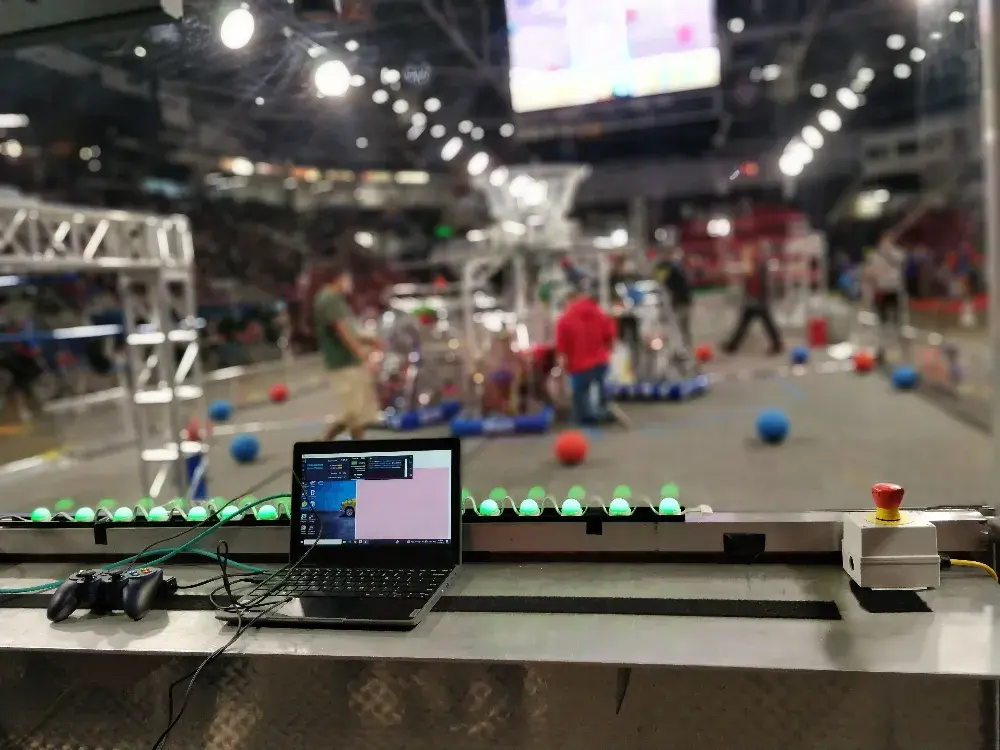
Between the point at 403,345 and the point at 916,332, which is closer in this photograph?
the point at 403,345

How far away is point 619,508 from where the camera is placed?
6.05 ft

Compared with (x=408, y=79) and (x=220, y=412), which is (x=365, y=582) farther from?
(x=220, y=412)

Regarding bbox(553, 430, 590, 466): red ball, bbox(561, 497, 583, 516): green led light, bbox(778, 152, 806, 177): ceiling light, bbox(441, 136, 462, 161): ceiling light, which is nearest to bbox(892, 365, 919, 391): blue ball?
bbox(778, 152, 806, 177): ceiling light

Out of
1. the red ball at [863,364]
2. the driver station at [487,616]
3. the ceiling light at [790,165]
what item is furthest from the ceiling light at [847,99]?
the driver station at [487,616]

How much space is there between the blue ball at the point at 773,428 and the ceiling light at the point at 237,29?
5377mm

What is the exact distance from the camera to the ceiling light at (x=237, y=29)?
7.48 feet

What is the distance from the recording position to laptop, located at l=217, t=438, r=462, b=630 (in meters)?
1.72

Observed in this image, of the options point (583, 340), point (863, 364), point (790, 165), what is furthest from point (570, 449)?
point (790, 165)

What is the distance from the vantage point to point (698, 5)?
15.7ft

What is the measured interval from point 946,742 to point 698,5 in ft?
15.0

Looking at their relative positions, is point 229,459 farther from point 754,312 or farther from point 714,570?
point 754,312

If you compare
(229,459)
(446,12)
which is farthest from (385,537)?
(229,459)

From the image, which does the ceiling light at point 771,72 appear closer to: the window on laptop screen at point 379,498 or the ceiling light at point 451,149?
the ceiling light at point 451,149

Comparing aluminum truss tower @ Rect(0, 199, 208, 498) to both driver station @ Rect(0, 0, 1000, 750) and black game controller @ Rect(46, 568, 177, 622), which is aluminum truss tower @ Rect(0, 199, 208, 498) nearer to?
driver station @ Rect(0, 0, 1000, 750)
